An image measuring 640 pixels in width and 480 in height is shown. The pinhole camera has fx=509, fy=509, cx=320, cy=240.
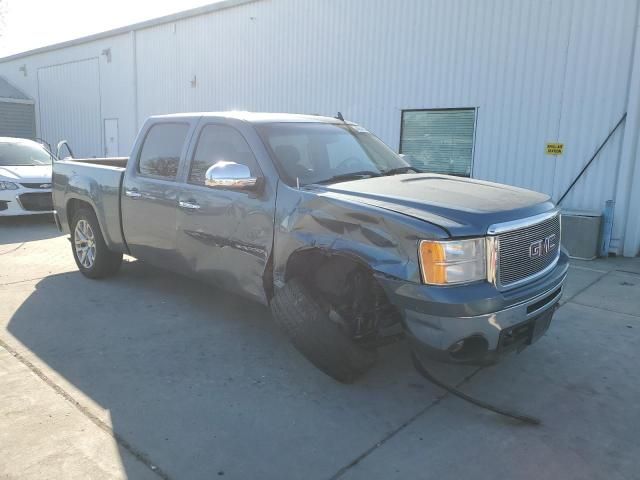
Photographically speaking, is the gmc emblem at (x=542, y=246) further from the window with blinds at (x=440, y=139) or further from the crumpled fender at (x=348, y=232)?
the window with blinds at (x=440, y=139)

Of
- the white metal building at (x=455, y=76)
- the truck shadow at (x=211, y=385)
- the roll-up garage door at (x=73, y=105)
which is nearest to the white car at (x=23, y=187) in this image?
the truck shadow at (x=211, y=385)

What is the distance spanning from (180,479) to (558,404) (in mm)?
2347

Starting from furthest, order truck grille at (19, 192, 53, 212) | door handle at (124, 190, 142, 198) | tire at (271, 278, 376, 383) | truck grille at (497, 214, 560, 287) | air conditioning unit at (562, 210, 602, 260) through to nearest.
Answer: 1. truck grille at (19, 192, 53, 212)
2. air conditioning unit at (562, 210, 602, 260)
3. door handle at (124, 190, 142, 198)
4. tire at (271, 278, 376, 383)
5. truck grille at (497, 214, 560, 287)

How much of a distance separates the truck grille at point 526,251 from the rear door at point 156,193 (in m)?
2.75

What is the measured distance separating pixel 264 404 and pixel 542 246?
207 centimetres

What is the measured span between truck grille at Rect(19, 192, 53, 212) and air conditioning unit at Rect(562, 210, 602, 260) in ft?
29.0

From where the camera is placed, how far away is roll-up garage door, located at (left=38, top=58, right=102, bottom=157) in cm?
1873

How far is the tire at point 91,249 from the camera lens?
5.62m

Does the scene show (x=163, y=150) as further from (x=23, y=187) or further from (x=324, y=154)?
(x=23, y=187)

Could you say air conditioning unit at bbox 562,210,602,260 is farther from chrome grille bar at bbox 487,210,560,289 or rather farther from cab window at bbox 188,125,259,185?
cab window at bbox 188,125,259,185

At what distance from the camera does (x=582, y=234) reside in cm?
755

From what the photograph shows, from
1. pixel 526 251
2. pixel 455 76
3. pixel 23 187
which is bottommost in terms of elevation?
pixel 23 187

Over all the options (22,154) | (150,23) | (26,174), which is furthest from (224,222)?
(150,23)

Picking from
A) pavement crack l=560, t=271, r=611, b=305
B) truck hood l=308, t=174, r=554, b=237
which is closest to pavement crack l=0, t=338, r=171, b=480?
truck hood l=308, t=174, r=554, b=237
